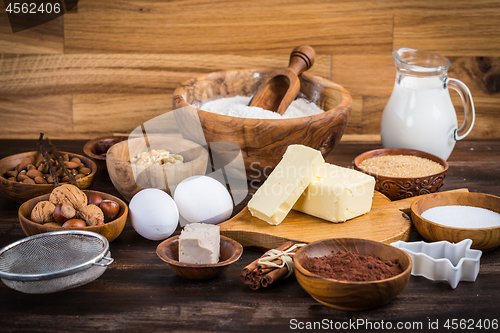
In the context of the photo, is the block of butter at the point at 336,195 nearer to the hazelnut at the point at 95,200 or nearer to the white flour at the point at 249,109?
the white flour at the point at 249,109

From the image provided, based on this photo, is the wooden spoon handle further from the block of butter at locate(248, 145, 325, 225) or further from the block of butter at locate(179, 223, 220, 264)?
the block of butter at locate(179, 223, 220, 264)

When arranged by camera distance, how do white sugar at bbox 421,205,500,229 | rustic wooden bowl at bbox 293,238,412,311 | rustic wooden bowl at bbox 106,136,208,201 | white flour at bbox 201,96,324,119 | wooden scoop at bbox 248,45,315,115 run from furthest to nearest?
1. wooden scoop at bbox 248,45,315,115
2. white flour at bbox 201,96,324,119
3. rustic wooden bowl at bbox 106,136,208,201
4. white sugar at bbox 421,205,500,229
5. rustic wooden bowl at bbox 293,238,412,311

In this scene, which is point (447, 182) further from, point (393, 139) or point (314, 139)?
point (314, 139)

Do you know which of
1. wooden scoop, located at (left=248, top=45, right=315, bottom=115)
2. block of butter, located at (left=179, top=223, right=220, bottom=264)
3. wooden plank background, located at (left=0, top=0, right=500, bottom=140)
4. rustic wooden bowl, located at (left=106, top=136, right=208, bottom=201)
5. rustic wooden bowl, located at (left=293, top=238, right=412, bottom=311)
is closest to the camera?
rustic wooden bowl, located at (left=293, top=238, right=412, bottom=311)

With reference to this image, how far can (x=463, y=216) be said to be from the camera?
853 mm

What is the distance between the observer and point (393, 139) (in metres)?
1.22

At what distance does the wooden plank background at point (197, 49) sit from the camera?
4.53 ft

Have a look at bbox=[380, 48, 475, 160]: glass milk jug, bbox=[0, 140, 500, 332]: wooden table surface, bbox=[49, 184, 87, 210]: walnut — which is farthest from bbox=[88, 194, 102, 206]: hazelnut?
bbox=[380, 48, 475, 160]: glass milk jug

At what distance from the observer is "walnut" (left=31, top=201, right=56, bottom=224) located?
814mm

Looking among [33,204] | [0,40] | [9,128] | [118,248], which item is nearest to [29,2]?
[0,40]

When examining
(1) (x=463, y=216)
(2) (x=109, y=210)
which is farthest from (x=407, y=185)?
(2) (x=109, y=210)

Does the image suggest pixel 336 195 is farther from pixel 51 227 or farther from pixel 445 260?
pixel 51 227

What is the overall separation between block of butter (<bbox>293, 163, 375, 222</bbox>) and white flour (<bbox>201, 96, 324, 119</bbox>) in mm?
242

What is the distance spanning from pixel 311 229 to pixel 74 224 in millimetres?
440
